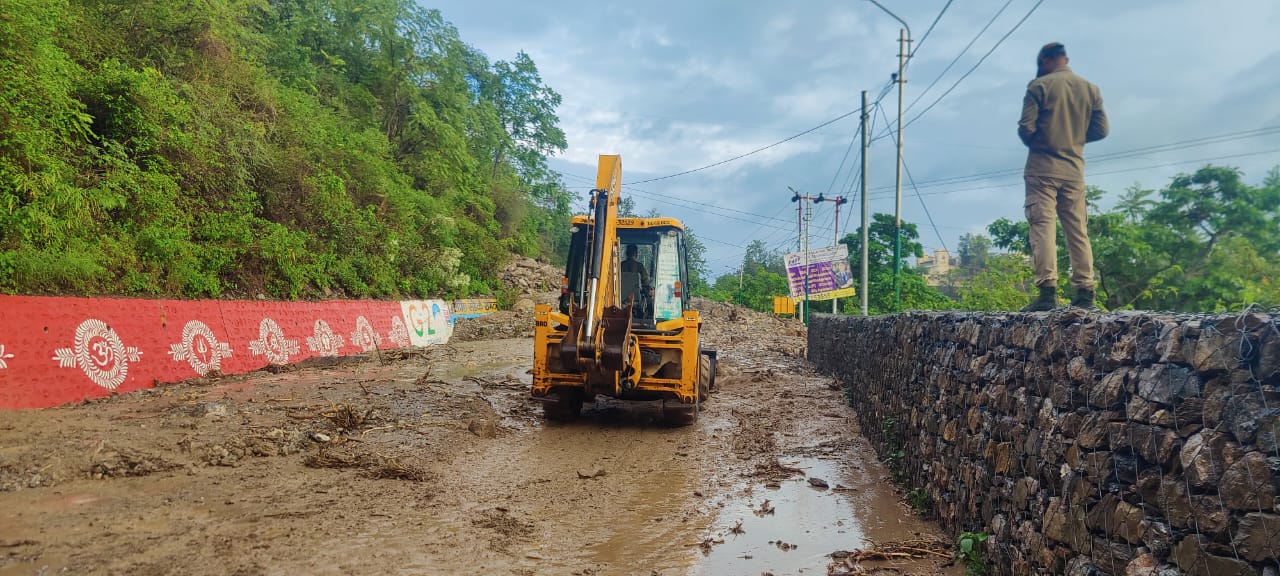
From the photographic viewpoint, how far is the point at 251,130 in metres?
15.8

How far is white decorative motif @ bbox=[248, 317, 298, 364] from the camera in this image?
1269 cm

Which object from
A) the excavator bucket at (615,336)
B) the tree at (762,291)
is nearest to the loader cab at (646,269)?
the excavator bucket at (615,336)

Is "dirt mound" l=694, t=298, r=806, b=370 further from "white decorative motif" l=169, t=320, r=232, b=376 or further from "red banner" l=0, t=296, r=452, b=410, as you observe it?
"white decorative motif" l=169, t=320, r=232, b=376

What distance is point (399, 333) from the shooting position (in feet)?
65.6

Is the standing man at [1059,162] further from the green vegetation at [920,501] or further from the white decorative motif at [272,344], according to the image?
the white decorative motif at [272,344]

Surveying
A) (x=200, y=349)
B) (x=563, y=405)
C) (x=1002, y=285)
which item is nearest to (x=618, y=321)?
(x=563, y=405)

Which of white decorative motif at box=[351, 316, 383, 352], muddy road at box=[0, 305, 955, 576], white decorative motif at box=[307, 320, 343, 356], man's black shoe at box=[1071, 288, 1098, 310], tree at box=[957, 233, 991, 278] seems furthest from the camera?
tree at box=[957, 233, 991, 278]

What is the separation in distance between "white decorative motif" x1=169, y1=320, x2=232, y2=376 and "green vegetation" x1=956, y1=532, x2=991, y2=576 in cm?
1114

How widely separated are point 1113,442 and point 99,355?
11.1 meters

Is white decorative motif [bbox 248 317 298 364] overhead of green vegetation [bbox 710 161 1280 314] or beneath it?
beneath

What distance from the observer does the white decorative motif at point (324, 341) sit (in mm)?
14724

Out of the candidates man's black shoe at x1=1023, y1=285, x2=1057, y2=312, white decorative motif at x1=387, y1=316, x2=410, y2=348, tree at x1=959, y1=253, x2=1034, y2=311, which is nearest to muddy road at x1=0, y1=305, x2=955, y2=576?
man's black shoe at x1=1023, y1=285, x2=1057, y2=312

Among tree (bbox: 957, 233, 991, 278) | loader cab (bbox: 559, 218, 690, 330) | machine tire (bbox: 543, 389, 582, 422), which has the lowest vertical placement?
machine tire (bbox: 543, 389, 582, 422)

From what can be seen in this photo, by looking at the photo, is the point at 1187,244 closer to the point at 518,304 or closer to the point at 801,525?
the point at 801,525
